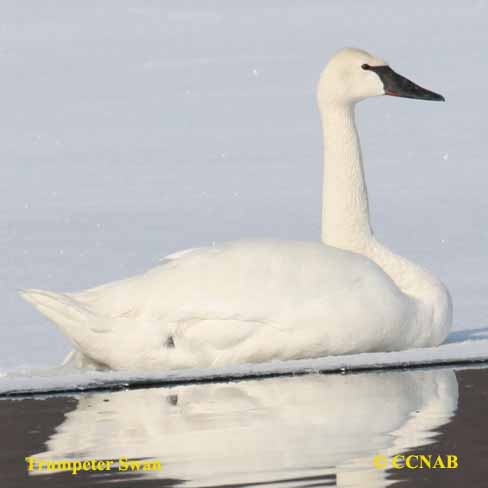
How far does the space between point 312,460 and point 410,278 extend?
9.92ft

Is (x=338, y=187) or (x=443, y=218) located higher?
(x=338, y=187)

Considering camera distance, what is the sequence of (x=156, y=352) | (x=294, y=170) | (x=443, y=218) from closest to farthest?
(x=156, y=352) → (x=443, y=218) → (x=294, y=170)

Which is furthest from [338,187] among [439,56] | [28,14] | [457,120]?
[28,14]

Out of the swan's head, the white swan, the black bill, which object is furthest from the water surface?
the black bill

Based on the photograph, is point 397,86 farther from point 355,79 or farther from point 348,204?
point 348,204

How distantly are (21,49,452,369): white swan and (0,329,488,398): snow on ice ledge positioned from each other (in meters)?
0.09

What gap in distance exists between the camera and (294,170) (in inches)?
593

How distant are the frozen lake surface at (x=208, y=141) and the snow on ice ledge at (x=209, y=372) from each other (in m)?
0.04

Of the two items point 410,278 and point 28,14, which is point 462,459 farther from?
point 28,14

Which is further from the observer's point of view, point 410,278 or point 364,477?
point 410,278

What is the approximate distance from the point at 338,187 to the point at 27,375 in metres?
2.16

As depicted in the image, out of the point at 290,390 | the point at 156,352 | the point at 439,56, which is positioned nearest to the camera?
the point at 290,390

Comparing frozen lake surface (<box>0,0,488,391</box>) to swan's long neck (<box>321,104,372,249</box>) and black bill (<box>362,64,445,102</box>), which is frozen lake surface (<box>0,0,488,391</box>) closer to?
swan's long neck (<box>321,104,372,249</box>)

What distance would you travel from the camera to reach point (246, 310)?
8.08 m
